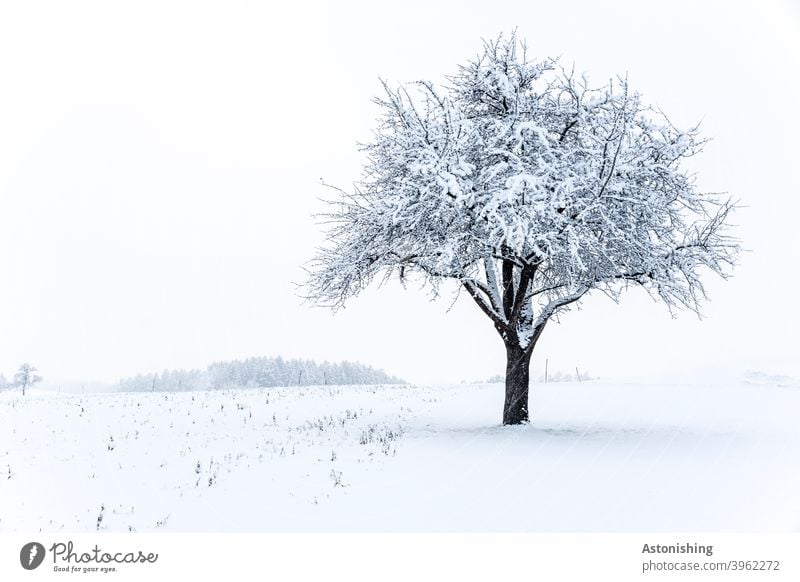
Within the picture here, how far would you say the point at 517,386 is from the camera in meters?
14.2

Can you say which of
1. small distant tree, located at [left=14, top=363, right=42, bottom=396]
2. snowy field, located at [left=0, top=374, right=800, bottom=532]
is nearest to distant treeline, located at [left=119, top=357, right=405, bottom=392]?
small distant tree, located at [left=14, top=363, right=42, bottom=396]

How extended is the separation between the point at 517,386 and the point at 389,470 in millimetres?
5591

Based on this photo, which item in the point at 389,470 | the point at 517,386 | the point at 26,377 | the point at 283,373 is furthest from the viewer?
the point at 283,373

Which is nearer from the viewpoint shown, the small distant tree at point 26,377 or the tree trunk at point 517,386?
the tree trunk at point 517,386

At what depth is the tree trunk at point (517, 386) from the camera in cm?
1409

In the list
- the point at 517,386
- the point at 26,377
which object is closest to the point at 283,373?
the point at 26,377

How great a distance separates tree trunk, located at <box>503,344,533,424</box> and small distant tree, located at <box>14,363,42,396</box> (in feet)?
268

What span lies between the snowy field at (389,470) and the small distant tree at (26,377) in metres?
72.2

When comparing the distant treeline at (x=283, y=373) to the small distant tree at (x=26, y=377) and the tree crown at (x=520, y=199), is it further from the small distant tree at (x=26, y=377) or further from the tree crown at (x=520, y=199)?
the tree crown at (x=520, y=199)

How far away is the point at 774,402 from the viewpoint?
19.7 metres

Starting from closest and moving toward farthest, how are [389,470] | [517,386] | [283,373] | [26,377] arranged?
[389,470] < [517,386] < [26,377] < [283,373]

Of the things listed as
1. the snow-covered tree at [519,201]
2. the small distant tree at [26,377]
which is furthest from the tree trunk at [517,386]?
the small distant tree at [26,377]

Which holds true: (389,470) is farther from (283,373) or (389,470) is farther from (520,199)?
(283,373)

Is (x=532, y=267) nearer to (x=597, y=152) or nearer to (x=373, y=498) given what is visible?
A: (x=597, y=152)
